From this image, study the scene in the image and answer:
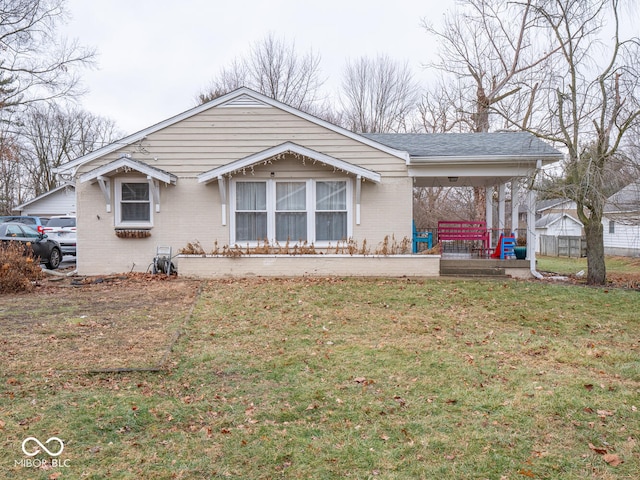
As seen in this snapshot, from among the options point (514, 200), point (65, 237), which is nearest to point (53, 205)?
point (65, 237)

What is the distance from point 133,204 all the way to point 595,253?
11.9m

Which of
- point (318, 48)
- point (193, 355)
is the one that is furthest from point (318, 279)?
point (318, 48)

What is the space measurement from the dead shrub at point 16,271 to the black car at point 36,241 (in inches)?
133

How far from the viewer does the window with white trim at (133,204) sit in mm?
11828

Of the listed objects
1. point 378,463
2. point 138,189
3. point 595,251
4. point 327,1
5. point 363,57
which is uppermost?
point 363,57

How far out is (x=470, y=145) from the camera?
12.5 meters

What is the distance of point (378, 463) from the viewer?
3.14 meters

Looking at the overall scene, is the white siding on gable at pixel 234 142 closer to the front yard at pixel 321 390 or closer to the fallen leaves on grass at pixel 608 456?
the front yard at pixel 321 390

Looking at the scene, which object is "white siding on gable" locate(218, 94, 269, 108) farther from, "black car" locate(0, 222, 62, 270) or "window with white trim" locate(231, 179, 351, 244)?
"black car" locate(0, 222, 62, 270)

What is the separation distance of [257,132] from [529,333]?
334 inches

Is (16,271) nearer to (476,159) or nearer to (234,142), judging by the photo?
(234,142)

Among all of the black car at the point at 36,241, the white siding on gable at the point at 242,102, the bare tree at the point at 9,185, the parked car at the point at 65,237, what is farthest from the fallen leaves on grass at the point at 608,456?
the bare tree at the point at 9,185

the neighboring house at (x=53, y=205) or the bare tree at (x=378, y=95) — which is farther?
the neighboring house at (x=53, y=205)

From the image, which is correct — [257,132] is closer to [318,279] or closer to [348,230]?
[348,230]
